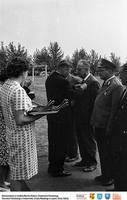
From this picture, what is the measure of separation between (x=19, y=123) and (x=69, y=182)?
1408 mm

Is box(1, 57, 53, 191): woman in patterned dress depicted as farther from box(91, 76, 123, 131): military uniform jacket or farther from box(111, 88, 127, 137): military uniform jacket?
box(91, 76, 123, 131): military uniform jacket

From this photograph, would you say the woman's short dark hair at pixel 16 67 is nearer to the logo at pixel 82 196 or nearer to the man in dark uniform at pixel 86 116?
the logo at pixel 82 196

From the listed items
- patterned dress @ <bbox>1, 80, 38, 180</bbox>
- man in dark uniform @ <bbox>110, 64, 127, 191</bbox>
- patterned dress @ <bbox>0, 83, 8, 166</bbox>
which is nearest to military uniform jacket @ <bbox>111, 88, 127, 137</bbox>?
man in dark uniform @ <bbox>110, 64, 127, 191</bbox>

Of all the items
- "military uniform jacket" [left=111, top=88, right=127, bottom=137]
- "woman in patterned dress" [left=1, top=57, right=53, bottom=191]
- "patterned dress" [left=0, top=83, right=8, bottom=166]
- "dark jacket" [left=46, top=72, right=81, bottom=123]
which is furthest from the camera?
"dark jacket" [left=46, top=72, right=81, bottom=123]

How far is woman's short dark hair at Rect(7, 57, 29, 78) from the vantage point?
11.2 ft

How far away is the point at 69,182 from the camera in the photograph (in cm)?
441

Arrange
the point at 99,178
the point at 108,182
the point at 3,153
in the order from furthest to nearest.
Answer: the point at 99,178, the point at 108,182, the point at 3,153

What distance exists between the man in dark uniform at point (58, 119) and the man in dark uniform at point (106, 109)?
45 cm

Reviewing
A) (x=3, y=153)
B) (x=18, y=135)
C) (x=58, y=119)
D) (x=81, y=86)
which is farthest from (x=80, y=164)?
(x=18, y=135)

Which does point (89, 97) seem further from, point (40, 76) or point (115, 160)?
point (40, 76)

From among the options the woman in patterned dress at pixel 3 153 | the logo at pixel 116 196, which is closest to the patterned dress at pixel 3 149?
the woman in patterned dress at pixel 3 153

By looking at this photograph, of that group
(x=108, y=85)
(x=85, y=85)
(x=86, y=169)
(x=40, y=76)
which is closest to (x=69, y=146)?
(x=86, y=169)

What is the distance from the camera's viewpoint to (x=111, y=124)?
3902 mm

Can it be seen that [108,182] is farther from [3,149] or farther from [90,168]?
[3,149]
